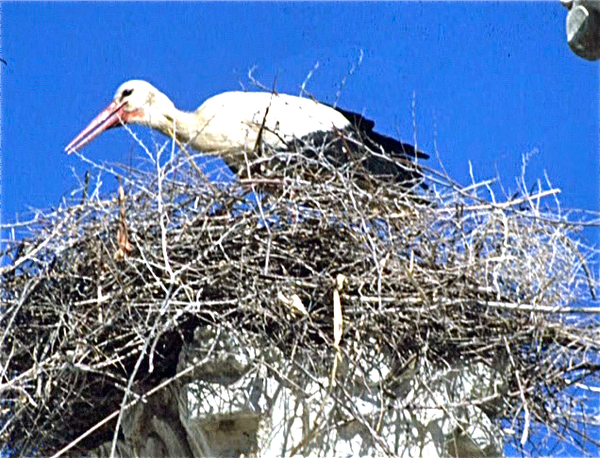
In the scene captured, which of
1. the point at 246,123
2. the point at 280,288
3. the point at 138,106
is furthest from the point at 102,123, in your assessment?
the point at 280,288

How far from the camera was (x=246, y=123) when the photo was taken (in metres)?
4.39

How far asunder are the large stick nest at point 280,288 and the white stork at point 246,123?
1.56 feet

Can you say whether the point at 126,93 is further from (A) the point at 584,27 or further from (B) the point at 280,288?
(A) the point at 584,27

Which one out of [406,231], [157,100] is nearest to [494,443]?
[406,231]

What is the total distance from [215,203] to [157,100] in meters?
2.20

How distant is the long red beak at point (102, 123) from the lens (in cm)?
519

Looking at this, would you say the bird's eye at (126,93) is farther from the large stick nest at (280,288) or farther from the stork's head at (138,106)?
the large stick nest at (280,288)

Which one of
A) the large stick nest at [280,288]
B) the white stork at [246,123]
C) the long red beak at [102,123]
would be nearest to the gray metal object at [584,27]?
the large stick nest at [280,288]

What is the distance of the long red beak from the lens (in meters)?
5.19

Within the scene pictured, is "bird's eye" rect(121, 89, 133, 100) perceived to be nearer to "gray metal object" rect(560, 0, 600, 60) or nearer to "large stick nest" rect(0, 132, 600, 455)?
"large stick nest" rect(0, 132, 600, 455)

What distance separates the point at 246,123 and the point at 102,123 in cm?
128

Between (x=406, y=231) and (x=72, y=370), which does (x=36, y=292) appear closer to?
(x=72, y=370)

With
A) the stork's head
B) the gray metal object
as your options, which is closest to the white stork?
the stork's head

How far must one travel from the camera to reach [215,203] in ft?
11.3
